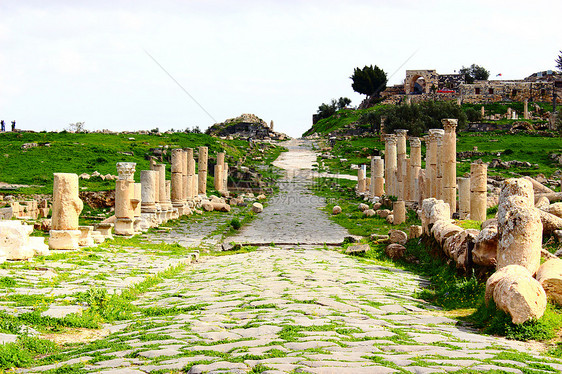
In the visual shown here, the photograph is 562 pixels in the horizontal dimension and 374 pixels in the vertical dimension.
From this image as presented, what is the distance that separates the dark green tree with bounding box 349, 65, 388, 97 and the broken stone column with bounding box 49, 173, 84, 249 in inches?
3129

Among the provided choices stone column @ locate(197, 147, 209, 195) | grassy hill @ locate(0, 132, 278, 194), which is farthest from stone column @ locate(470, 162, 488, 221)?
stone column @ locate(197, 147, 209, 195)

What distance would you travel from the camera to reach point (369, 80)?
92.1 m

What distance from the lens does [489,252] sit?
9.88 metres

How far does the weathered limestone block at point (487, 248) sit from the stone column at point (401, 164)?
1856 cm

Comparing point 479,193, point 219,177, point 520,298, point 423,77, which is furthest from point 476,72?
point 520,298

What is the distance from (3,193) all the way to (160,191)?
842 cm

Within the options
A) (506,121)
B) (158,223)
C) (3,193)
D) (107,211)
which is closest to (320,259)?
(158,223)

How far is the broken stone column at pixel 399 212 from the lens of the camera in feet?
73.6

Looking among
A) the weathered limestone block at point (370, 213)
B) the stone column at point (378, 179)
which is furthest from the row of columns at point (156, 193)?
the stone column at point (378, 179)

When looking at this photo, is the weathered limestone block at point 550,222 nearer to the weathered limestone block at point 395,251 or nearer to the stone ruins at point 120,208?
the weathered limestone block at point 395,251

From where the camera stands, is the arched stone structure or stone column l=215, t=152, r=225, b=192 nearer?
stone column l=215, t=152, r=225, b=192

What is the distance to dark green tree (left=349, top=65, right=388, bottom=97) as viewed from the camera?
3625 inches

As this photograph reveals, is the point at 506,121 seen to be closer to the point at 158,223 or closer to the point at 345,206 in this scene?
the point at 345,206

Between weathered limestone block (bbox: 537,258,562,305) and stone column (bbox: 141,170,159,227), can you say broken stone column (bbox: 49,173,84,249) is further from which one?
weathered limestone block (bbox: 537,258,562,305)
